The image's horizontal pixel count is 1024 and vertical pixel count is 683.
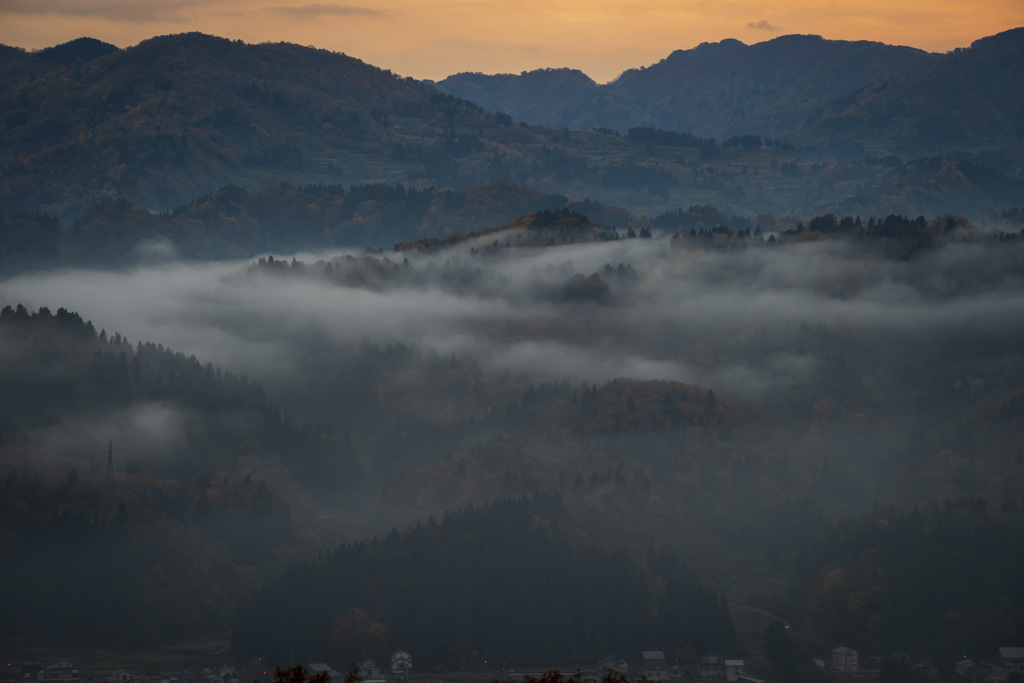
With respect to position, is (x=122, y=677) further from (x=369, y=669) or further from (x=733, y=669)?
(x=733, y=669)

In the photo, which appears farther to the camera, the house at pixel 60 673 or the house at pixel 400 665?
the house at pixel 400 665

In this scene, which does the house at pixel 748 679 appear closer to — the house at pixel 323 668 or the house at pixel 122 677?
the house at pixel 323 668

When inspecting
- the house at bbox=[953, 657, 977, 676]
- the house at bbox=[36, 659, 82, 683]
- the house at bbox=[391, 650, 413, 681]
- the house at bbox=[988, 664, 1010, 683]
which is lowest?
the house at bbox=[988, 664, 1010, 683]

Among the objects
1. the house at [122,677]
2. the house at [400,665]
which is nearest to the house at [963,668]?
the house at [400,665]

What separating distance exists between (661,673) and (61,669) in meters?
77.9

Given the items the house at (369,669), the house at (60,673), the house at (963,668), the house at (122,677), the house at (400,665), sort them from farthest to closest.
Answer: the house at (963,668) → the house at (400,665) → the house at (369,669) → the house at (60,673) → the house at (122,677)

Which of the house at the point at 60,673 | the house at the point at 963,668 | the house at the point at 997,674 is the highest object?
the house at the point at 60,673

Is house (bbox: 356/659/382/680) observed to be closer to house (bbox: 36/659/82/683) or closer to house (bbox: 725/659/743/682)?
house (bbox: 36/659/82/683)

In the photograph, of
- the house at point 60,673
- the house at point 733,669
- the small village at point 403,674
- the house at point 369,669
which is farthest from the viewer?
the house at point 733,669

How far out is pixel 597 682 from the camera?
180 m

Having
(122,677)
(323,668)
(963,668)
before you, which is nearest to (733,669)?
(963,668)

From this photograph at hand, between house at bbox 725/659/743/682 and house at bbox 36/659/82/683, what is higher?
house at bbox 36/659/82/683

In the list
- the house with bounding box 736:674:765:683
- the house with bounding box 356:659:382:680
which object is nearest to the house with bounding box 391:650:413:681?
the house with bounding box 356:659:382:680

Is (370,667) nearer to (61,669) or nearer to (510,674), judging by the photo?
(510,674)
